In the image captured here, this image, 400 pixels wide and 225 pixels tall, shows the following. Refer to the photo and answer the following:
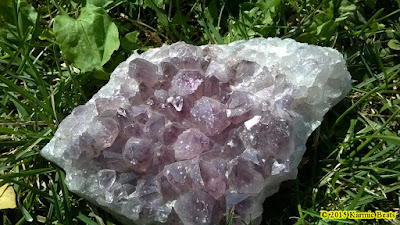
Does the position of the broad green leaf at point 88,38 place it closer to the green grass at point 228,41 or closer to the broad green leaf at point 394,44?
the green grass at point 228,41

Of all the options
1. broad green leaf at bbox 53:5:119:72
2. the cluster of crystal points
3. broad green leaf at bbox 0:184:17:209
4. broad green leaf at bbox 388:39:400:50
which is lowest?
broad green leaf at bbox 0:184:17:209

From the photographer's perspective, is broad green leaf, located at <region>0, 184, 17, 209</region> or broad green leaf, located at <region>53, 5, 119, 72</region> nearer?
broad green leaf, located at <region>0, 184, 17, 209</region>

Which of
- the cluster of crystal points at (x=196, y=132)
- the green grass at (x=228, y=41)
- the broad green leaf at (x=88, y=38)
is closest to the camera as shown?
the cluster of crystal points at (x=196, y=132)

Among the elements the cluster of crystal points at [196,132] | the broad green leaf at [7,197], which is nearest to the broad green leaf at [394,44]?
the cluster of crystal points at [196,132]

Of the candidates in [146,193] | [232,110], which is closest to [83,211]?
[146,193]

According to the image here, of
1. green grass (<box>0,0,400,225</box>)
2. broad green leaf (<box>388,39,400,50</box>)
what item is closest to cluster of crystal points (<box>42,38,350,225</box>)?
green grass (<box>0,0,400,225</box>)

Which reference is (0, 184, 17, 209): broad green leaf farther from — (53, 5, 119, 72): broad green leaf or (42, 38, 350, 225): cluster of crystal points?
(53, 5, 119, 72): broad green leaf

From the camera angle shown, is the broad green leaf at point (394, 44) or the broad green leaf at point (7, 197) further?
the broad green leaf at point (394, 44)
